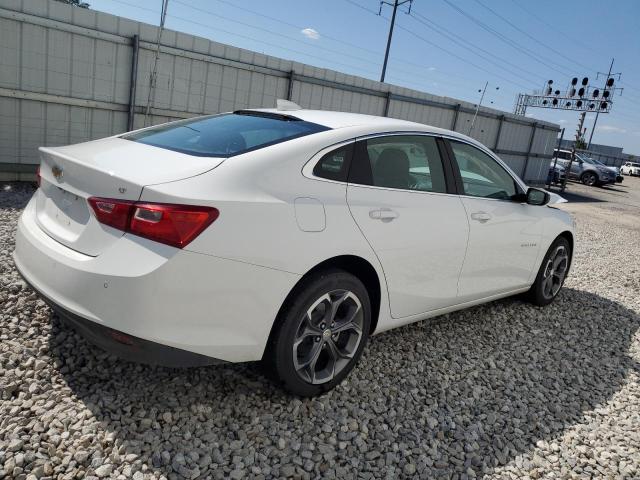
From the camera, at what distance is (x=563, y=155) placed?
84.9 ft

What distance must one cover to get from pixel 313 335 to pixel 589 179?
28.2m

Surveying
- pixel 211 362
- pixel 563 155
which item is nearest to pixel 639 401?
pixel 211 362

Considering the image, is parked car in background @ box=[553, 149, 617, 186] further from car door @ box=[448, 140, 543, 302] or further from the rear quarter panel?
the rear quarter panel

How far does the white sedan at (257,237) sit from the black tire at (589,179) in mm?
26493

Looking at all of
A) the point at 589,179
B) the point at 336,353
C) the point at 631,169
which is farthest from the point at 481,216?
the point at 631,169

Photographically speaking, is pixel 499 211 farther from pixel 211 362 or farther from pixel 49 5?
pixel 49 5

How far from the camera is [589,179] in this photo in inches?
1057

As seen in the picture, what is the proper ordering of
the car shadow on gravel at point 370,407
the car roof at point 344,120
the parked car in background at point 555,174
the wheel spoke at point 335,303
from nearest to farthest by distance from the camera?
the car shadow on gravel at point 370,407, the wheel spoke at point 335,303, the car roof at point 344,120, the parked car in background at point 555,174

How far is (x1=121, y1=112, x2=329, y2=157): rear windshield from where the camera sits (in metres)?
2.67

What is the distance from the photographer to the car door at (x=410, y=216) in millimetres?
2875

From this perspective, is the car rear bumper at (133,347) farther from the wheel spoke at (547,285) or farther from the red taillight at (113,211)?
the wheel spoke at (547,285)

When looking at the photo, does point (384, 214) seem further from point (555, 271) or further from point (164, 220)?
point (555, 271)

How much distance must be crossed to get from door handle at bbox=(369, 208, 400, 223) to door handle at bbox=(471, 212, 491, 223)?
0.87 meters

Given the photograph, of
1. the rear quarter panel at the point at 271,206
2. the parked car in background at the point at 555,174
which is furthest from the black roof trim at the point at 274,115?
the parked car in background at the point at 555,174
